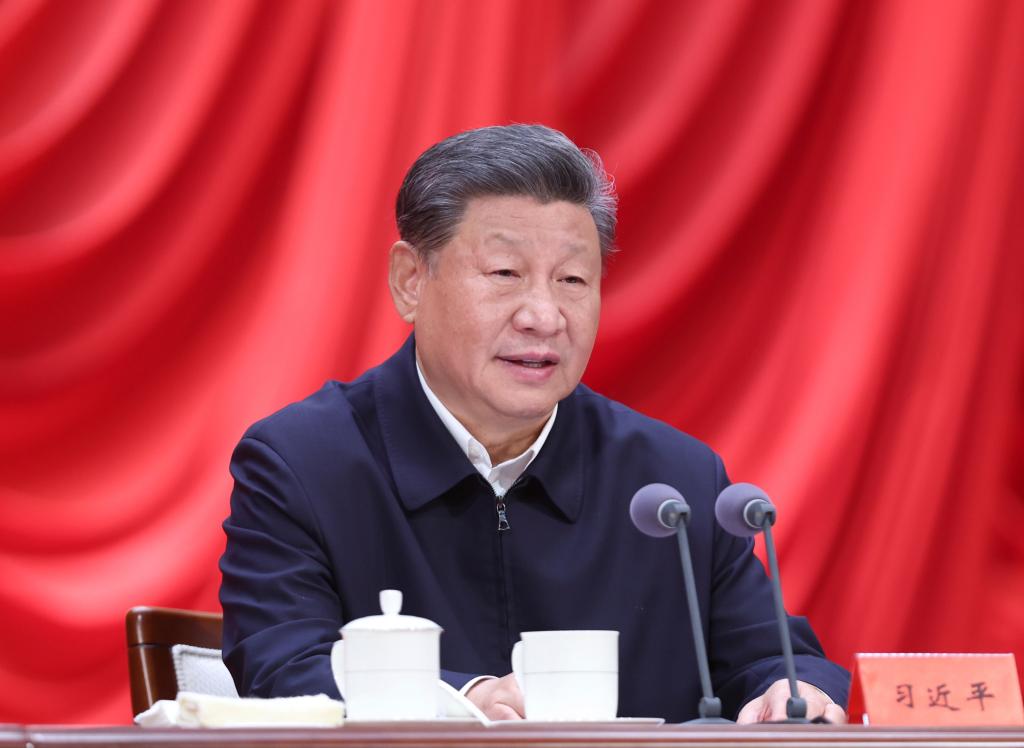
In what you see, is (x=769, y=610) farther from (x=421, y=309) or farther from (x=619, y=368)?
(x=619, y=368)

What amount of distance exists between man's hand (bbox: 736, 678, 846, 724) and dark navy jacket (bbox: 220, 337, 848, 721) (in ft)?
0.34

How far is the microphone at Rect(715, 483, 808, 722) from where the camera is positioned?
4.19 feet

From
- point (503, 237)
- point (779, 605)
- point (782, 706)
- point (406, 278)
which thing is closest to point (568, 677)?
point (779, 605)

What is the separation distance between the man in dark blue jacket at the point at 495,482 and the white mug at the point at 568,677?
53 centimetres

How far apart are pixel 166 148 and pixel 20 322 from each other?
0.37 meters

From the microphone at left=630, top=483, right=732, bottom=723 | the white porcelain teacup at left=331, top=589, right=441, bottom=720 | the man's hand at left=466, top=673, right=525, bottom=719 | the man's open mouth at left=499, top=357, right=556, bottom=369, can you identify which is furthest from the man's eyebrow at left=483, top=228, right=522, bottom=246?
the white porcelain teacup at left=331, top=589, right=441, bottom=720

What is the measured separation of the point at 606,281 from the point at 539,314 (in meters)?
0.87

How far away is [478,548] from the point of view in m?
1.81

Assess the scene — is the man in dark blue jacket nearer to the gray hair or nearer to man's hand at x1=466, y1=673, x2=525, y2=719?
the gray hair

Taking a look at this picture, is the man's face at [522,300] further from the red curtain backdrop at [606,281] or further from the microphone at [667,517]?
the red curtain backdrop at [606,281]

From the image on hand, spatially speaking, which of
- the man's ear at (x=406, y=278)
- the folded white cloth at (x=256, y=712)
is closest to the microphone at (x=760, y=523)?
the folded white cloth at (x=256, y=712)

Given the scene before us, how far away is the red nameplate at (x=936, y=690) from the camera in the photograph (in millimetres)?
1157

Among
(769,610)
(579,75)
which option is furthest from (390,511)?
(579,75)

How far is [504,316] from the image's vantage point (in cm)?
180
